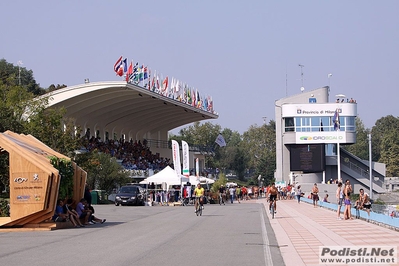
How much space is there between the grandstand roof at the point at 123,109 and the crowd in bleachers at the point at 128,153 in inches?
114

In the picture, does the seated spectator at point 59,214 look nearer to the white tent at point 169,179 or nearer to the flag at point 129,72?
the white tent at point 169,179

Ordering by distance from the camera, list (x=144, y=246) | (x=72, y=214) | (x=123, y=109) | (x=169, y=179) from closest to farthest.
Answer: (x=144, y=246)
(x=72, y=214)
(x=169, y=179)
(x=123, y=109)

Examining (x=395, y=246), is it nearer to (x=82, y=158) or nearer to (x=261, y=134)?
(x=82, y=158)

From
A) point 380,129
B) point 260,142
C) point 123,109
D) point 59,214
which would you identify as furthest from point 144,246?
point 380,129

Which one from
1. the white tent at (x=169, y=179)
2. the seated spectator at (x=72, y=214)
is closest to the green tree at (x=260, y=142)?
the white tent at (x=169, y=179)

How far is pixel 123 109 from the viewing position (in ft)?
232

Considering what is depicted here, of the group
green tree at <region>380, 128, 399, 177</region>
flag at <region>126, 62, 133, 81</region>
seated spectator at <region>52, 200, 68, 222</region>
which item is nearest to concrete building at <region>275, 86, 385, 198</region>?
flag at <region>126, 62, 133, 81</region>

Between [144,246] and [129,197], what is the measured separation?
29446 mm

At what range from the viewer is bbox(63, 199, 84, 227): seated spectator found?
23938 mm

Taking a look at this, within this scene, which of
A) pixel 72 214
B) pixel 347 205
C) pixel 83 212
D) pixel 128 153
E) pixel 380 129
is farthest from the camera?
pixel 380 129

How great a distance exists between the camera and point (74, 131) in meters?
53.5

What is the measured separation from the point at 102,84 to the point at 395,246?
1725 inches

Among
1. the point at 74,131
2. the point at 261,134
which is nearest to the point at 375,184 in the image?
the point at 74,131

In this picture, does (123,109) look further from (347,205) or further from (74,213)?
(74,213)
